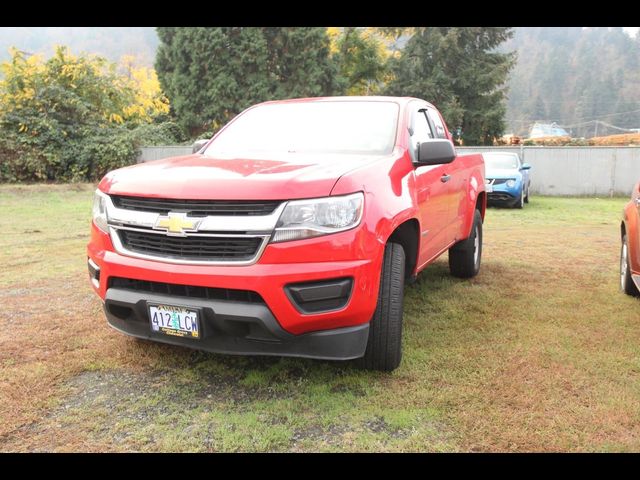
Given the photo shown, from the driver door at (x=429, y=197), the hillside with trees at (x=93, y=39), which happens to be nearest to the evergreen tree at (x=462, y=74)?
the driver door at (x=429, y=197)

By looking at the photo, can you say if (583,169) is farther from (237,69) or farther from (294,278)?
(294,278)

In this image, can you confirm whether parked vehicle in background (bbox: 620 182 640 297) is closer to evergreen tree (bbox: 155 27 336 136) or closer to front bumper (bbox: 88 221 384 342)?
front bumper (bbox: 88 221 384 342)

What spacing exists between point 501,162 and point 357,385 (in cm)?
1242

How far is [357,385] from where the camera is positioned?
10.6ft

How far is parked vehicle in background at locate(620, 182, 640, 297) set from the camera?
4383 mm

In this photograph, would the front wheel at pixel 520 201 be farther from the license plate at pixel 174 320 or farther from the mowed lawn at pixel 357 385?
the license plate at pixel 174 320

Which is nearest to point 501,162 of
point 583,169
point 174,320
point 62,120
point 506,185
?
point 506,185

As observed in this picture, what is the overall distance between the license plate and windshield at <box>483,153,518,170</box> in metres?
12.5

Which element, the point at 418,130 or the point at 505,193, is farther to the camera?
the point at 505,193

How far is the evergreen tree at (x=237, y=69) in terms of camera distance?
89.1 ft

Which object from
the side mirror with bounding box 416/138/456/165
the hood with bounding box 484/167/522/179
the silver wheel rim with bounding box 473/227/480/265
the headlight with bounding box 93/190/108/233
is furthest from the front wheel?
the headlight with bounding box 93/190/108/233

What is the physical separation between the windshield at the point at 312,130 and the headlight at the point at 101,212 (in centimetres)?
85

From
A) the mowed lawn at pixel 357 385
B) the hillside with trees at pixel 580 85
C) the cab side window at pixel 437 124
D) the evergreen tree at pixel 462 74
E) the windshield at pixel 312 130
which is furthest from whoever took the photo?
the hillside with trees at pixel 580 85
